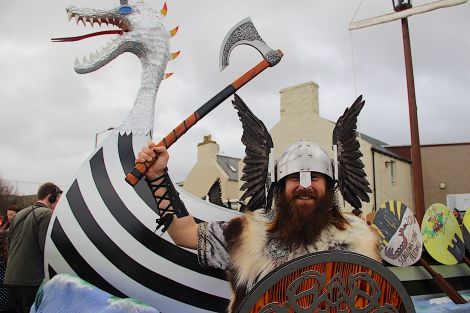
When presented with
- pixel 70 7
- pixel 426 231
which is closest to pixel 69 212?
pixel 70 7

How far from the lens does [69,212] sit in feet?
7.54

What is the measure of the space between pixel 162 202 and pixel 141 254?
1.86 ft

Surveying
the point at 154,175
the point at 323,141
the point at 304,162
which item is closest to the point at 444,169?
the point at 323,141

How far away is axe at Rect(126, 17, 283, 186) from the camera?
6.57 feet

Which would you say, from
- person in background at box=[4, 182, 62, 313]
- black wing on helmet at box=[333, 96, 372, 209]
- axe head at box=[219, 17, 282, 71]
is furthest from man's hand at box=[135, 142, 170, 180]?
person in background at box=[4, 182, 62, 313]

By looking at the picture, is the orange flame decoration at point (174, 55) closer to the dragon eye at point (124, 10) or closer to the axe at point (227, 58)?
the dragon eye at point (124, 10)

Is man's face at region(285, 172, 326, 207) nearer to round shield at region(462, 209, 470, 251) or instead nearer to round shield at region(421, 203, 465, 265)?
round shield at region(421, 203, 465, 265)

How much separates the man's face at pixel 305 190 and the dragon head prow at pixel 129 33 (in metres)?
1.43

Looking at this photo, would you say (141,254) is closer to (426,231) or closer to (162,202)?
(162,202)

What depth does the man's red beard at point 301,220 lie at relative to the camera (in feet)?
5.77

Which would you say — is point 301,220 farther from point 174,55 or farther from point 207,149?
point 207,149

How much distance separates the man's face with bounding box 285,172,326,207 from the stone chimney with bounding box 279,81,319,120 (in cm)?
1329

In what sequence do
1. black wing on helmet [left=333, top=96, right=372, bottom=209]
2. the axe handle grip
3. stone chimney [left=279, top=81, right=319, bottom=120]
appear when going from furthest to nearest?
stone chimney [left=279, top=81, right=319, bottom=120] → black wing on helmet [left=333, top=96, right=372, bottom=209] → the axe handle grip

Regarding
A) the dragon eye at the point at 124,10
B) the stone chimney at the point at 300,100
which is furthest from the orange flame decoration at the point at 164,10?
the stone chimney at the point at 300,100
